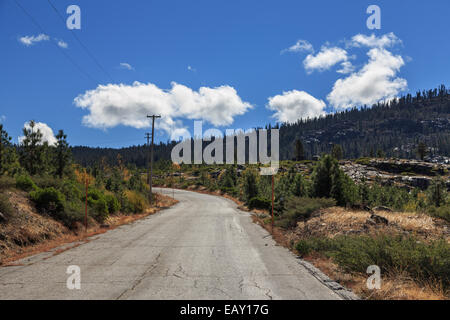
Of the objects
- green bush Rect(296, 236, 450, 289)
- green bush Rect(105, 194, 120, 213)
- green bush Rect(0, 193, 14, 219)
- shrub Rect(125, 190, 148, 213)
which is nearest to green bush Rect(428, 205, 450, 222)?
green bush Rect(296, 236, 450, 289)

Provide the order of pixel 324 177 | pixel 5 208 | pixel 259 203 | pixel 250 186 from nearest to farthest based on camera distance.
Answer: pixel 5 208
pixel 324 177
pixel 259 203
pixel 250 186

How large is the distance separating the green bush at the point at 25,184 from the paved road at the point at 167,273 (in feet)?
17.6

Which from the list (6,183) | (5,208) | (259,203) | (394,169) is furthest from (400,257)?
(394,169)

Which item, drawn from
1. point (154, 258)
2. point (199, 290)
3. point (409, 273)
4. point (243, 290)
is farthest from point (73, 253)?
point (409, 273)

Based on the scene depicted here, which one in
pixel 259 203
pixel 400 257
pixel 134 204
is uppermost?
pixel 400 257

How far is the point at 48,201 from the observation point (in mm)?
13969

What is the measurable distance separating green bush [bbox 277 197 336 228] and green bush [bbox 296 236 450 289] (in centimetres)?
714

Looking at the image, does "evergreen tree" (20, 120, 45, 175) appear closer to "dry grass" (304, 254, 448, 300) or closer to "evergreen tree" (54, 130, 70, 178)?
"evergreen tree" (54, 130, 70, 178)

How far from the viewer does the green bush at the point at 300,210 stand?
15742 mm

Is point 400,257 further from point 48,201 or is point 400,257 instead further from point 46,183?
point 46,183

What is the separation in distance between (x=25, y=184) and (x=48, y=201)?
1861 millimetres

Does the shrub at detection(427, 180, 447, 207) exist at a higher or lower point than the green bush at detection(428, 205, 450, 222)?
lower

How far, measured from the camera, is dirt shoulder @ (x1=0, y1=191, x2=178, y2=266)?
989cm

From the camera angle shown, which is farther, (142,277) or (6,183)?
(6,183)
